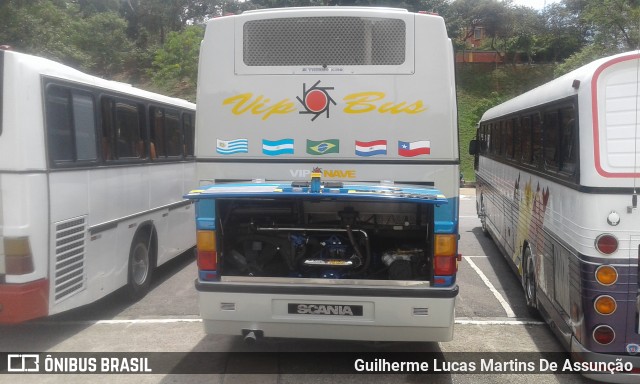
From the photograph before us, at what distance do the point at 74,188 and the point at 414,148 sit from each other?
3603mm

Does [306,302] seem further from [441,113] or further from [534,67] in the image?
[534,67]

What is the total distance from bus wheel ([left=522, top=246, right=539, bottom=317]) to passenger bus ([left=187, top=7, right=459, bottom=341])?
2174 millimetres

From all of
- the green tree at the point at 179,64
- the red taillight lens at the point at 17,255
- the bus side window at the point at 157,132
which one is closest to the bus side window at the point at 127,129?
the bus side window at the point at 157,132

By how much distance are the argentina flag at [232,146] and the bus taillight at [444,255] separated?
189 centimetres

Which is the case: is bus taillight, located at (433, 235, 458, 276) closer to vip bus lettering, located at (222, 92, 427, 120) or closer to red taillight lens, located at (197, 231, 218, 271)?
vip bus lettering, located at (222, 92, 427, 120)

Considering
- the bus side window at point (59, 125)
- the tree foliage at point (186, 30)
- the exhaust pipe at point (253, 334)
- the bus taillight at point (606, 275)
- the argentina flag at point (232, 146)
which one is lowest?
the exhaust pipe at point (253, 334)

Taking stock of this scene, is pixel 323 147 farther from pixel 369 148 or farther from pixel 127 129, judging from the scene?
pixel 127 129

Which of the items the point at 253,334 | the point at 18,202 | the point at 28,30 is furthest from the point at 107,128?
the point at 28,30

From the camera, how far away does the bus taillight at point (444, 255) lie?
16.1 ft

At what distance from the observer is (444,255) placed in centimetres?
493

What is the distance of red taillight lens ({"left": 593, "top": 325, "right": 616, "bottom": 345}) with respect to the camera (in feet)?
15.2

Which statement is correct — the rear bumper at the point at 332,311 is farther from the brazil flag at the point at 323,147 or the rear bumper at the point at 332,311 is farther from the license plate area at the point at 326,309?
the brazil flag at the point at 323,147

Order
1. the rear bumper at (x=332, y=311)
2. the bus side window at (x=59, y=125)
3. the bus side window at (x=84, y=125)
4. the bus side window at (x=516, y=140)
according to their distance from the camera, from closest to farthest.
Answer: the rear bumper at (x=332, y=311) < the bus side window at (x=59, y=125) < the bus side window at (x=84, y=125) < the bus side window at (x=516, y=140)

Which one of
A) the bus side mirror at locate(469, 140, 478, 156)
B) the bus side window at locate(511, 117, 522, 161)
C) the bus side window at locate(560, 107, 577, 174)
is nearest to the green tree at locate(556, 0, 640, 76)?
the bus side mirror at locate(469, 140, 478, 156)
